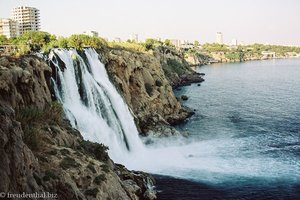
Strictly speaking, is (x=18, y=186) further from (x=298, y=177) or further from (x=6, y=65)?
(x=298, y=177)

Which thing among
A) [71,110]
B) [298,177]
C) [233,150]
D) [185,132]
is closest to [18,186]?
[71,110]

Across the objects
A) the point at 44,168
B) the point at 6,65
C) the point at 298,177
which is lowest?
the point at 298,177

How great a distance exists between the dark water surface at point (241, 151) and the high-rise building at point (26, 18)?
126 metres

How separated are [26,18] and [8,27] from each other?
1939cm

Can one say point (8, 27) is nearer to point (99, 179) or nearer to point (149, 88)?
point (149, 88)

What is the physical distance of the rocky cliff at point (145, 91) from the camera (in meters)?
52.0

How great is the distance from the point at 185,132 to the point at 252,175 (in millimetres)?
17944

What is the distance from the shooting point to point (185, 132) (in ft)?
169

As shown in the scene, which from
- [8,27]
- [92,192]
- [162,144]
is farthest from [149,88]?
[8,27]

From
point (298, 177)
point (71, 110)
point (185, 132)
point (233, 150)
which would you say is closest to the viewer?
point (298, 177)

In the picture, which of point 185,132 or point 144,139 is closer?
point 144,139

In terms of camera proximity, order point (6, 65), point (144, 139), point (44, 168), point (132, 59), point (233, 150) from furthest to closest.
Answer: point (132, 59), point (144, 139), point (233, 150), point (6, 65), point (44, 168)

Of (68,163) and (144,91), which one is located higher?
(144,91)

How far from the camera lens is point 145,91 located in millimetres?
59125
